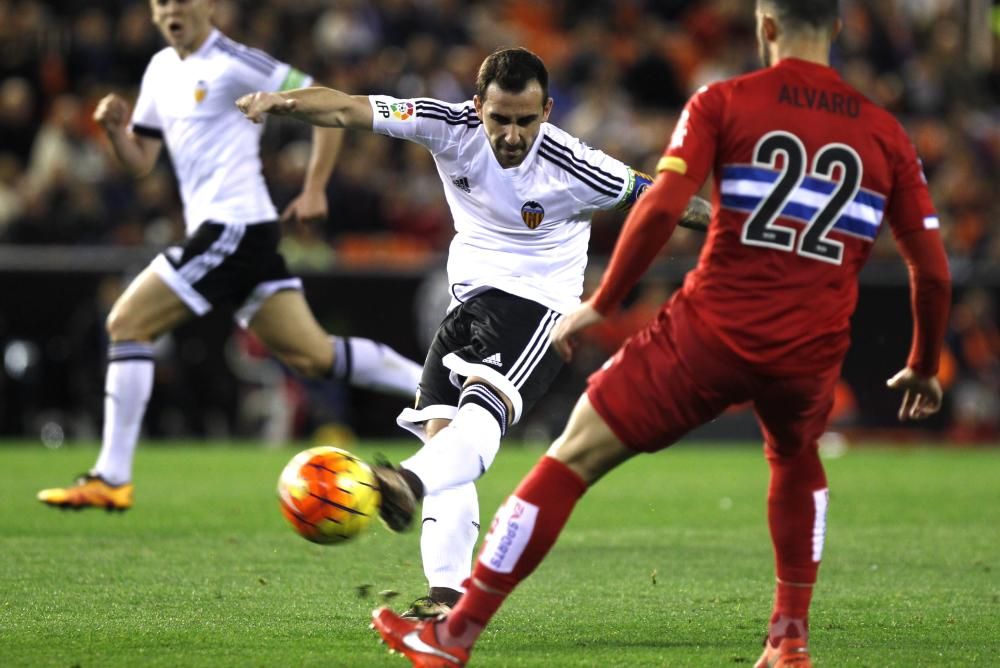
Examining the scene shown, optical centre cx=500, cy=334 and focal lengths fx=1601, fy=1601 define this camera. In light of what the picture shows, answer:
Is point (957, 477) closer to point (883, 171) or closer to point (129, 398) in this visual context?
point (129, 398)

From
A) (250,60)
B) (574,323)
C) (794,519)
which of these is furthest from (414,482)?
(250,60)

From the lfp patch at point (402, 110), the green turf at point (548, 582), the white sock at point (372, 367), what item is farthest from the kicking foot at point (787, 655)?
the white sock at point (372, 367)

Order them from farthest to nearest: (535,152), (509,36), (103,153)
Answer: (509,36)
(103,153)
(535,152)

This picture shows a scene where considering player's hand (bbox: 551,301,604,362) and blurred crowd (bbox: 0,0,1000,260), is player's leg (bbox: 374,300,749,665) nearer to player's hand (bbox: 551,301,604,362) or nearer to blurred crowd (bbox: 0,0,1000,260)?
player's hand (bbox: 551,301,604,362)

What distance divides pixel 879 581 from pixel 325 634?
2843mm

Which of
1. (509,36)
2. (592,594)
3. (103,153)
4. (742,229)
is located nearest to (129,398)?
(592,594)

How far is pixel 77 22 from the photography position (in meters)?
18.7

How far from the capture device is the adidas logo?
6.08 metres

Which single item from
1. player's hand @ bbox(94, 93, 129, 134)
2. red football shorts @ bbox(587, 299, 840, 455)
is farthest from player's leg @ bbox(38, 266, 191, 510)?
red football shorts @ bbox(587, 299, 840, 455)

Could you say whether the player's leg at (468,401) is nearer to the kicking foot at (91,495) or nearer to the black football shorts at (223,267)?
the black football shorts at (223,267)

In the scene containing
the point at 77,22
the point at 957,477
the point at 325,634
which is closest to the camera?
the point at 325,634

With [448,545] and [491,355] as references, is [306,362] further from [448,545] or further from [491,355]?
[448,545]

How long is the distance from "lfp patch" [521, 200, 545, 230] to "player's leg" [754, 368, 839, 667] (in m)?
1.50

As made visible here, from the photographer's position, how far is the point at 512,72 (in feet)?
19.6
